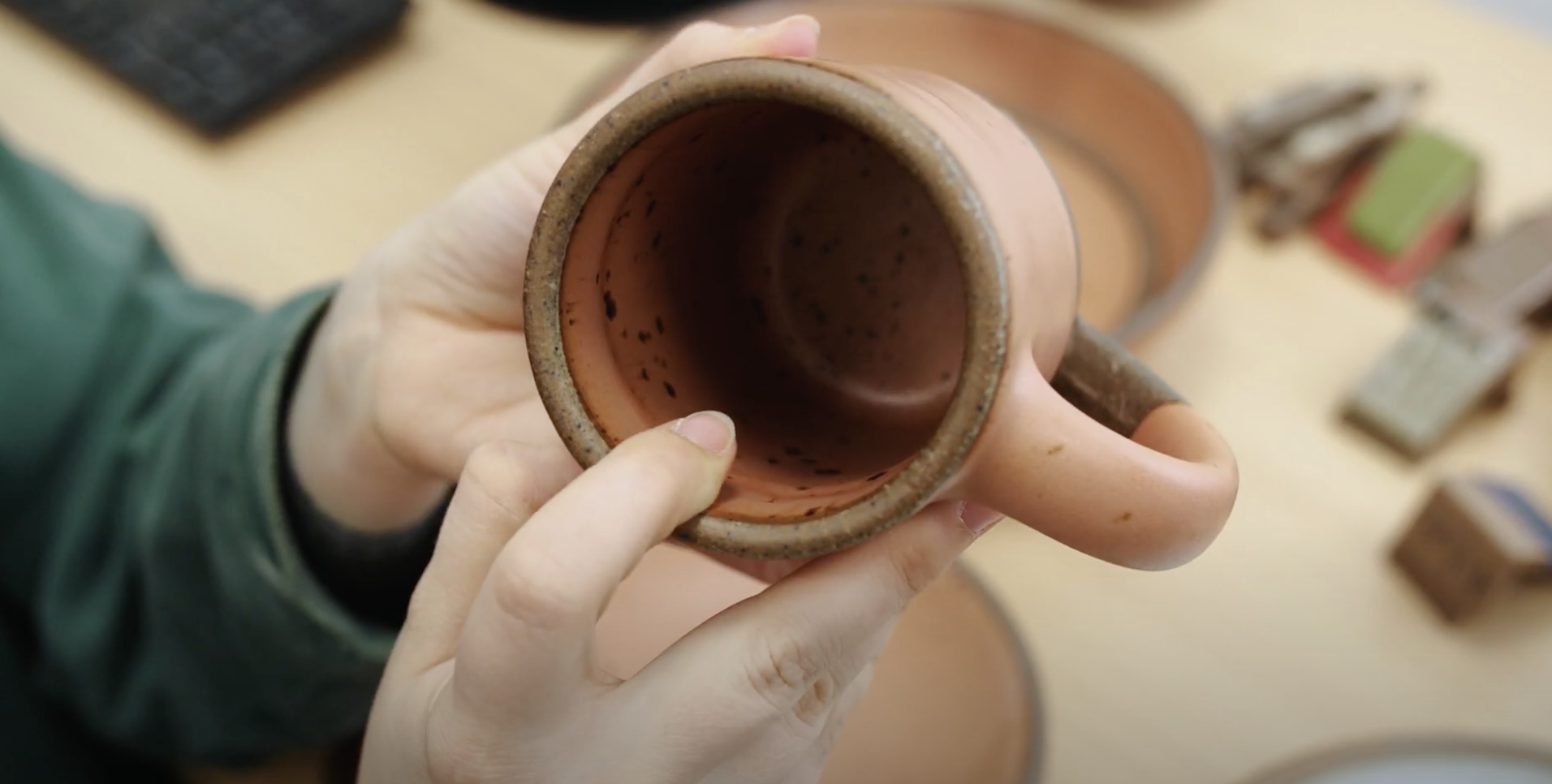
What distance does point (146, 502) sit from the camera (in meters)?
0.74

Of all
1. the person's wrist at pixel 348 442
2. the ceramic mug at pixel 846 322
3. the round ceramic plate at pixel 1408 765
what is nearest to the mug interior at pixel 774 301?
the ceramic mug at pixel 846 322

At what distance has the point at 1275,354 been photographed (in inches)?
33.6

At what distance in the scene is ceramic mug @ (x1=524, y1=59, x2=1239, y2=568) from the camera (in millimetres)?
345

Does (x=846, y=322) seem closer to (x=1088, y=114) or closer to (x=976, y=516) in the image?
(x=976, y=516)

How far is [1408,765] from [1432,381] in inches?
11.7

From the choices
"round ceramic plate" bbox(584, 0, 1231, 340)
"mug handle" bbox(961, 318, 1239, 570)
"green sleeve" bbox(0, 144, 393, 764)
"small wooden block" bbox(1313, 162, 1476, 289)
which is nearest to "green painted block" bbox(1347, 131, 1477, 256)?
"small wooden block" bbox(1313, 162, 1476, 289)

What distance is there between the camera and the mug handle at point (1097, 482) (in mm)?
353

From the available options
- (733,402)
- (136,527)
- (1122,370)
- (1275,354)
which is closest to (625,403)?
(733,402)

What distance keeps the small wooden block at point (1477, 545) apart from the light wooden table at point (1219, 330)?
0.03m

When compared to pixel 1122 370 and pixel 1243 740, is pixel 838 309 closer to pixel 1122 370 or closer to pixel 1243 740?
pixel 1122 370

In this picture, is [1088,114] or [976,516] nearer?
[976,516]

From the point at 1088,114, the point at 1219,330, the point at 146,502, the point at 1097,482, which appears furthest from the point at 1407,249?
the point at 146,502

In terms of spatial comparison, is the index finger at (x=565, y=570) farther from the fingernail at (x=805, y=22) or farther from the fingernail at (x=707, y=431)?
the fingernail at (x=805, y=22)

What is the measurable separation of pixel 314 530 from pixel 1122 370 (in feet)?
1.65
